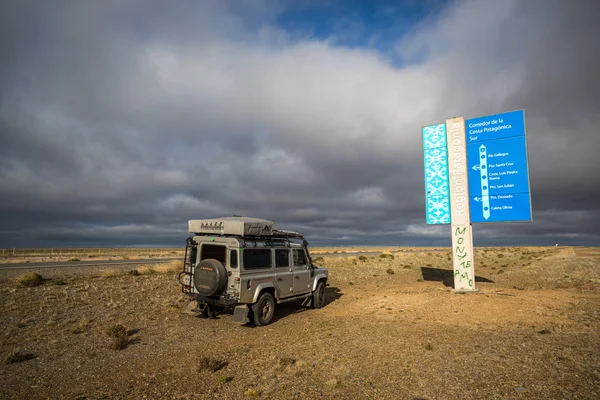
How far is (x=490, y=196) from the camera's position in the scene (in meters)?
16.6

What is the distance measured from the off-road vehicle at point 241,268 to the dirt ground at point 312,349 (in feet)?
2.78

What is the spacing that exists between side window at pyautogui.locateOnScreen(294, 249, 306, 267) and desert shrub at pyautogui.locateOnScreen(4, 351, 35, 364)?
25.3ft

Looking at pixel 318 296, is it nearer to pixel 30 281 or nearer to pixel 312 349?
pixel 312 349

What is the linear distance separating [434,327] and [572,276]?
71.8 ft

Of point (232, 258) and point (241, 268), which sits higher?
point (232, 258)

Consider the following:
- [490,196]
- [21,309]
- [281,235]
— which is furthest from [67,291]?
[490,196]

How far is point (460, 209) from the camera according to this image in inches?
679

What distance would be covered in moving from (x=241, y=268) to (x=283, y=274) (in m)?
2.07

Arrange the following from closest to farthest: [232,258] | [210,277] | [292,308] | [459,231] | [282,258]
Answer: [210,277], [232,258], [282,258], [292,308], [459,231]

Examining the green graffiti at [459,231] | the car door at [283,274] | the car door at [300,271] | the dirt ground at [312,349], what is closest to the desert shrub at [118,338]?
the dirt ground at [312,349]

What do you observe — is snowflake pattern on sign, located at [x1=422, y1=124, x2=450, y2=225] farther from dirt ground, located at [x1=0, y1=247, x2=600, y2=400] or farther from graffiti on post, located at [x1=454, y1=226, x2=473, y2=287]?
dirt ground, located at [x1=0, y1=247, x2=600, y2=400]

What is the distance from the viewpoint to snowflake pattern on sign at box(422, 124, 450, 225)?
1777cm

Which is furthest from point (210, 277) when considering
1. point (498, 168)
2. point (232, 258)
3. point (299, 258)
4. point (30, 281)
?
point (30, 281)

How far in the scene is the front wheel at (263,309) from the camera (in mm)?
10320
